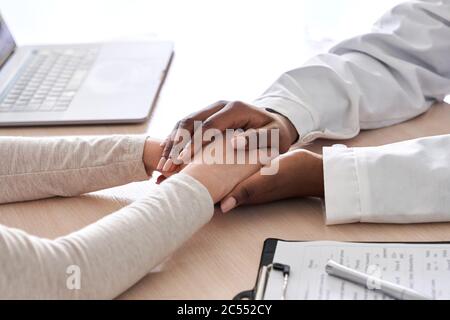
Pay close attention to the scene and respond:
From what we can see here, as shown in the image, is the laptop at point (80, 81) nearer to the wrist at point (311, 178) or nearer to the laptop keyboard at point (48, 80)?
the laptop keyboard at point (48, 80)

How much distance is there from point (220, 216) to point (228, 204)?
2 centimetres

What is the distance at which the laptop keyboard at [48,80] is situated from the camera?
108 centimetres

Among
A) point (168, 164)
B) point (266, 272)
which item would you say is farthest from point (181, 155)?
point (266, 272)

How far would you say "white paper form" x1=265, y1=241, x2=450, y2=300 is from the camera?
0.59 meters

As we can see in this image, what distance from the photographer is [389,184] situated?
730mm

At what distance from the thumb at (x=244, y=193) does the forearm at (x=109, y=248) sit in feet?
0.15

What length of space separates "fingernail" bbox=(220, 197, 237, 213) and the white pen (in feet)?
0.53

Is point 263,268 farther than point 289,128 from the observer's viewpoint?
No

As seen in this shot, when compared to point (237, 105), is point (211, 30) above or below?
below

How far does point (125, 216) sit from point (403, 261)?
0.30 m

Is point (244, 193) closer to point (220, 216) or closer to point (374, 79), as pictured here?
point (220, 216)

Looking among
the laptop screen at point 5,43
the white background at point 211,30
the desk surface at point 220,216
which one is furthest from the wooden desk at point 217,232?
the laptop screen at point 5,43

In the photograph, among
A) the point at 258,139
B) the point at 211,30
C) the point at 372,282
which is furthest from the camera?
the point at 211,30

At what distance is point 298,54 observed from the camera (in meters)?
1.30
